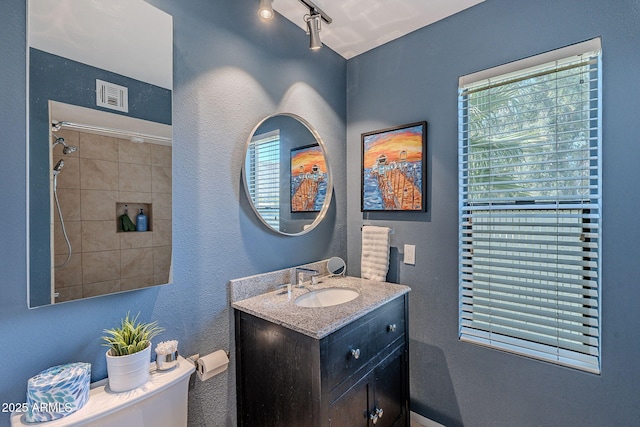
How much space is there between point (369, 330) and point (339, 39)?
185 cm

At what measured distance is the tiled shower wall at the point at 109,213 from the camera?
100 cm

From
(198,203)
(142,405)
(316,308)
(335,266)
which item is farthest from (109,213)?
(335,266)

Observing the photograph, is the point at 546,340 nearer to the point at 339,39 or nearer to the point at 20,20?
the point at 339,39

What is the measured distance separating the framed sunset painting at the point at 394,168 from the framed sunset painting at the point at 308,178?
1.09ft

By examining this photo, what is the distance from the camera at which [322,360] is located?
113 centimetres

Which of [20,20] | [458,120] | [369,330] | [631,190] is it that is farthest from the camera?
[458,120]

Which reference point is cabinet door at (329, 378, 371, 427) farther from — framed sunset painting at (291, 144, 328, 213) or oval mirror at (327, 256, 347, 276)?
framed sunset painting at (291, 144, 328, 213)

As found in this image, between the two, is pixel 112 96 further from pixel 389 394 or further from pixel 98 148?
pixel 389 394

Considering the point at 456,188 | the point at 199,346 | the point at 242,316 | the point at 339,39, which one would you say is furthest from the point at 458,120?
the point at 199,346

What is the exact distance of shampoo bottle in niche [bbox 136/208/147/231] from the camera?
117 centimetres

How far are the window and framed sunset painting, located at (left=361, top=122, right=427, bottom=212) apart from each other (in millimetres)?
248

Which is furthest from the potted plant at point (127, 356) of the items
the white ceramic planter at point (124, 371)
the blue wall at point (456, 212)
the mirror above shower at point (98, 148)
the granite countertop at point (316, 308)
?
the blue wall at point (456, 212)

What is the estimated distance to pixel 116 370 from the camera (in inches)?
39.4

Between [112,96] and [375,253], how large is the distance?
5.33 ft
